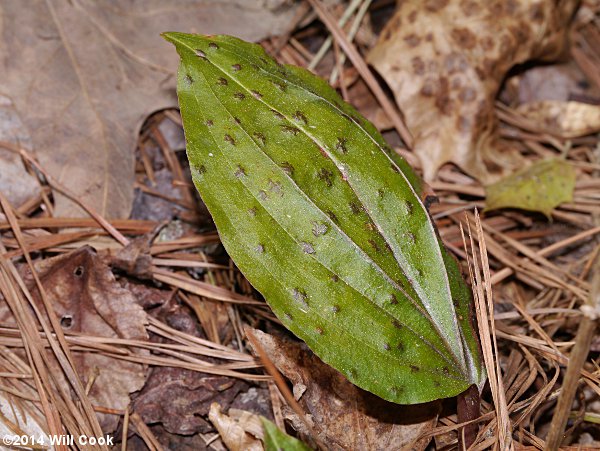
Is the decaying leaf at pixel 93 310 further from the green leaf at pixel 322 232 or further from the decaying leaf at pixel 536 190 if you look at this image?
the decaying leaf at pixel 536 190

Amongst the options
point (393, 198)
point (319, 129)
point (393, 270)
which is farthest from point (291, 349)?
point (319, 129)

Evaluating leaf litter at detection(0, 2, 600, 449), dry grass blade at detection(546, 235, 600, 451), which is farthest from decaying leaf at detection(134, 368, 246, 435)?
dry grass blade at detection(546, 235, 600, 451)

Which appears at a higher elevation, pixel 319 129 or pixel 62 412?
pixel 319 129

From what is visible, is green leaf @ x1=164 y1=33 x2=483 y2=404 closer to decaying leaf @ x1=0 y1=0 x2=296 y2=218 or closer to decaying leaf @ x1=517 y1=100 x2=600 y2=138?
decaying leaf @ x1=0 y1=0 x2=296 y2=218

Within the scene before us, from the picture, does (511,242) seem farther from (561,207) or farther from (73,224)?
(73,224)

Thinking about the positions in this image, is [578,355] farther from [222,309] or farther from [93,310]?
[93,310]
